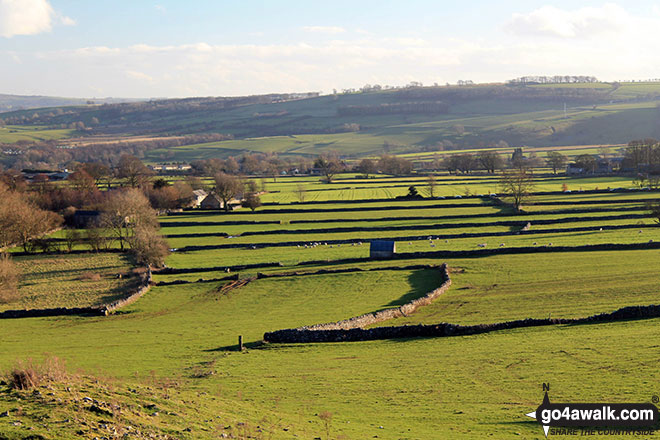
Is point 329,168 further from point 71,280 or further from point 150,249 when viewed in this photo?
point 71,280

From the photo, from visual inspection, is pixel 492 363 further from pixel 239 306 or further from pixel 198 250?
A: pixel 198 250

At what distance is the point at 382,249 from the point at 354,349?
24.9 metres

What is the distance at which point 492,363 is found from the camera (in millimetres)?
23797

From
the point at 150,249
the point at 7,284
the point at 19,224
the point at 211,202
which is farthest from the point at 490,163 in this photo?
the point at 7,284

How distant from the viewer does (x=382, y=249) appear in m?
52.4

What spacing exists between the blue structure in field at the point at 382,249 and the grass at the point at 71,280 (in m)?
20.2

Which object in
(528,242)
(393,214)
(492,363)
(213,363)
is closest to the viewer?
(492,363)

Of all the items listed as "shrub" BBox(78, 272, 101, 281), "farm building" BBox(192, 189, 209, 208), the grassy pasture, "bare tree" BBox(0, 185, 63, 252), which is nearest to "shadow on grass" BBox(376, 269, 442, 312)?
the grassy pasture

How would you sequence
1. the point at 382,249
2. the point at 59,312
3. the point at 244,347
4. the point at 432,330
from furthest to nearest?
1. the point at 382,249
2. the point at 59,312
3. the point at 432,330
4. the point at 244,347

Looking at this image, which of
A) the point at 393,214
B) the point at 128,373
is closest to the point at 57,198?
the point at 393,214

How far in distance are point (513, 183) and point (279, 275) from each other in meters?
46.8

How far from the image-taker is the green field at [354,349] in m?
17.3

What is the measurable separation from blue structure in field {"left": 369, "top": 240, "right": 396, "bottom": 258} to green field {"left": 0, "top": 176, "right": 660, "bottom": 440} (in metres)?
1.47

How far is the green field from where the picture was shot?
682 inches
